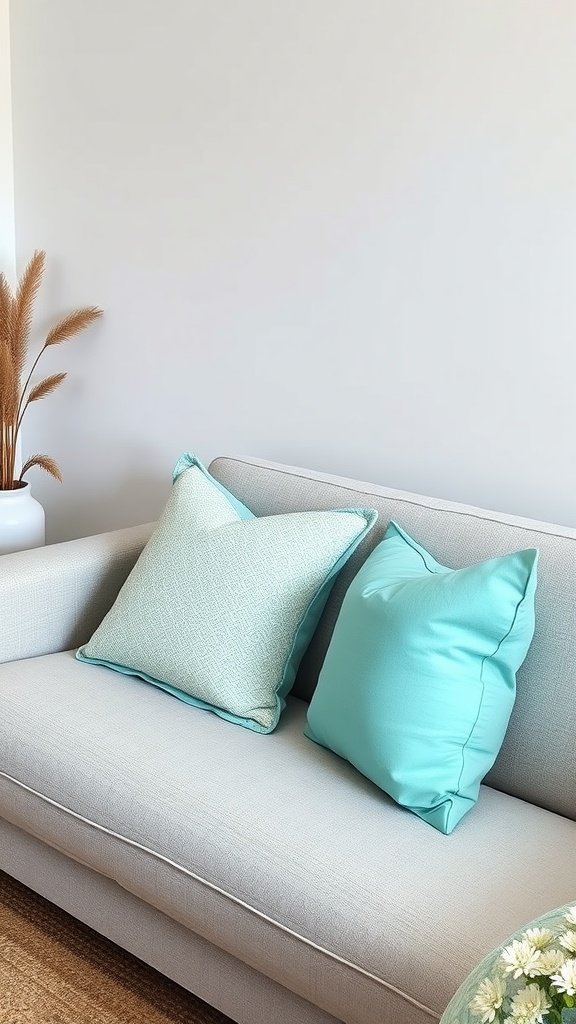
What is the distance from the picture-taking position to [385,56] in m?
2.25

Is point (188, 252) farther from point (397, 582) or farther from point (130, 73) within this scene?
point (397, 582)

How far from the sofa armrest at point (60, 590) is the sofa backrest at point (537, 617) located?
47 centimetres

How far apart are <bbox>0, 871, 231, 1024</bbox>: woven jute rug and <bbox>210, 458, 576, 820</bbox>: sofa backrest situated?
61 centimetres

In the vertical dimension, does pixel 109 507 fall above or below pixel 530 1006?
above

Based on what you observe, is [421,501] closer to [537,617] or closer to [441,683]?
[537,617]

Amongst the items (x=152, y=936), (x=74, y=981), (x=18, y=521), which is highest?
(x=18, y=521)

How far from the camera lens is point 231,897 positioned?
155cm

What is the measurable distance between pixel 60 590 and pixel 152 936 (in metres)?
0.79

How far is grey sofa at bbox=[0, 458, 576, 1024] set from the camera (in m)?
1.44

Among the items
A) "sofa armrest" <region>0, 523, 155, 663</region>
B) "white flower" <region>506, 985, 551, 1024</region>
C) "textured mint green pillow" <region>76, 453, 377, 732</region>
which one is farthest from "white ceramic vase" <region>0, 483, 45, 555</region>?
"white flower" <region>506, 985, 551, 1024</region>

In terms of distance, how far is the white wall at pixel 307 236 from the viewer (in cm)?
210

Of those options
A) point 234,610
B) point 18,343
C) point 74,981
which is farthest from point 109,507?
point 74,981

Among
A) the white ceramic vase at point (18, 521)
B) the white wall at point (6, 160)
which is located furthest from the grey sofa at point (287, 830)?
the white wall at point (6, 160)

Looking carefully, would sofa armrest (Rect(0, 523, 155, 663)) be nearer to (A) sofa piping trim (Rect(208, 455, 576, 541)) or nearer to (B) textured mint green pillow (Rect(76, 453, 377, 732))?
(B) textured mint green pillow (Rect(76, 453, 377, 732))
